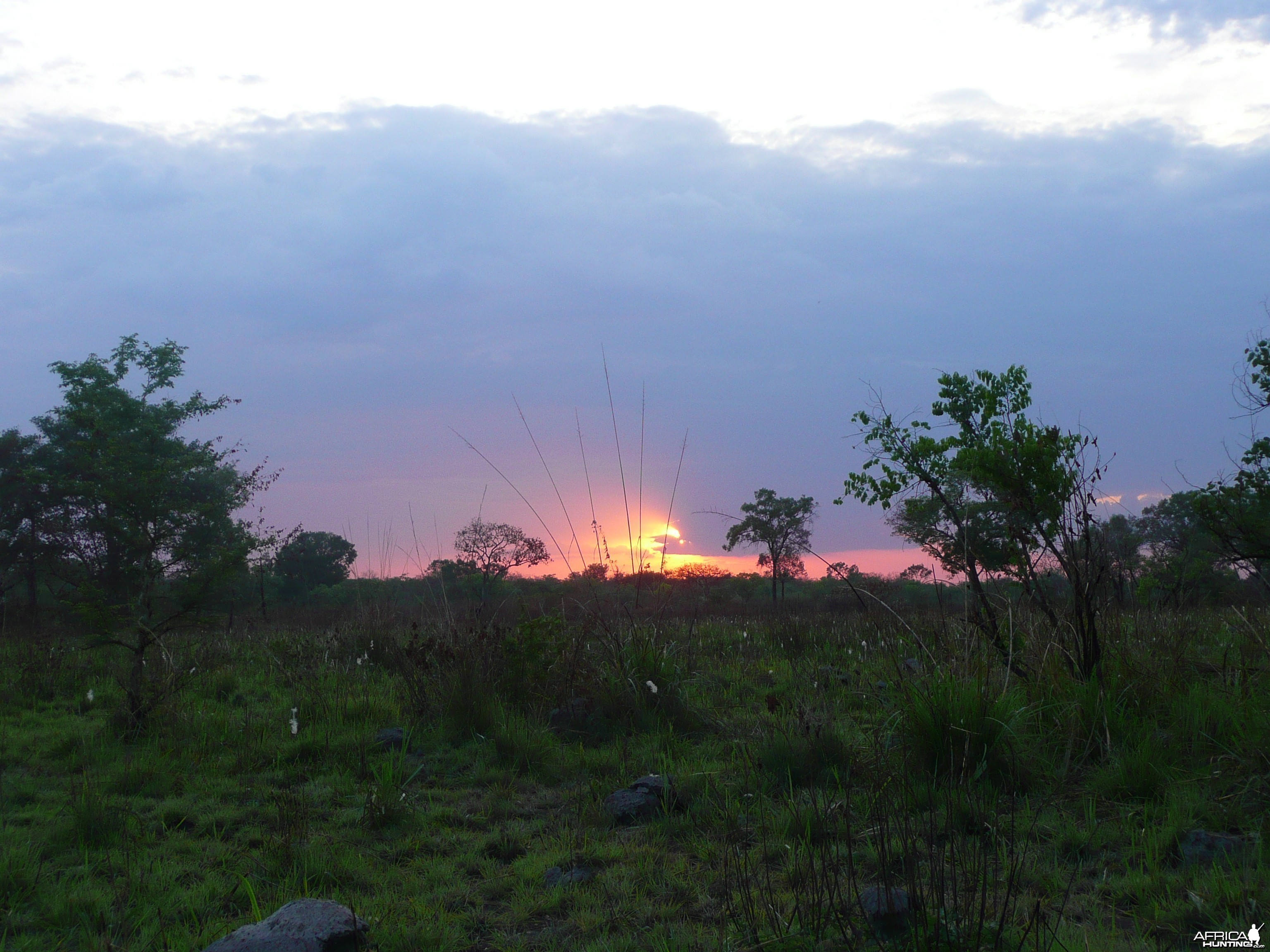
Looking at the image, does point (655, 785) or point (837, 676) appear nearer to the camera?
point (655, 785)

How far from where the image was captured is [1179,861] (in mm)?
2727

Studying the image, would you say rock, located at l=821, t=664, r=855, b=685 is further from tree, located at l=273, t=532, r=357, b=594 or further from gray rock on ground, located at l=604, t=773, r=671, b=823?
tree, located at l=273, t=532, r=357, b=594

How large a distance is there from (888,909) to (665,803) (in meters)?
1.87

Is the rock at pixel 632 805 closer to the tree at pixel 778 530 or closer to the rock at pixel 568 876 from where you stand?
the rock at pixel 568 876

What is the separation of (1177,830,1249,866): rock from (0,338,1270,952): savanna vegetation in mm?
15

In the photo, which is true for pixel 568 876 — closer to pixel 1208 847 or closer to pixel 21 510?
pixel 1208 847

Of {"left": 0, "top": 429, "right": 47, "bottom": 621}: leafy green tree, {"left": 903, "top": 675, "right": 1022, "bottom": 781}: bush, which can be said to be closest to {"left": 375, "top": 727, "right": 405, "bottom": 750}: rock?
{"left": 903, "top": 675, "right": 1022, "bottom": 781}: bush

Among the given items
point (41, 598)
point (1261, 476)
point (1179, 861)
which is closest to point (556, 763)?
point (1179, 861)

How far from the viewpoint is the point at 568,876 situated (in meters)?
3.05

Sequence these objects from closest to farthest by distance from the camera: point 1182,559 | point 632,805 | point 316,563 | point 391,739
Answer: point 632,805 < point 391,739 < point 1182,559 < point 316,563

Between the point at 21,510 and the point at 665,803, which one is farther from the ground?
the point at 21,510

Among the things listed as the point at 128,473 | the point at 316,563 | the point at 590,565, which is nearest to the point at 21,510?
the point at 128,473

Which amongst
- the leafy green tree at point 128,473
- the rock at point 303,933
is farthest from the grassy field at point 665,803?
the leafy green tree at point 128,473

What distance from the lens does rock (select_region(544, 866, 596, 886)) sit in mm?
3020
